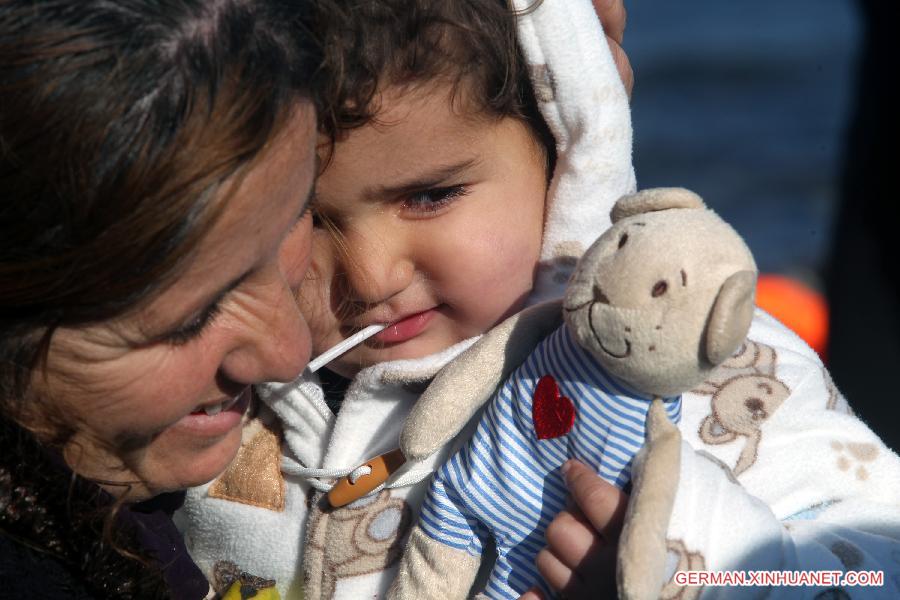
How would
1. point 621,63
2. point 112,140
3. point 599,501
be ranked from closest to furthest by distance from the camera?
point 112,140
point 599,501
point 621,63

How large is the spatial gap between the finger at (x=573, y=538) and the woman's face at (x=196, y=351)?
0.46m

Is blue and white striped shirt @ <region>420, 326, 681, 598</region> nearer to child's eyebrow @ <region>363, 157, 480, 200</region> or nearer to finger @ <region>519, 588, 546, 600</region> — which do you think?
finger @ <region>519, 588, 546, 600</region>

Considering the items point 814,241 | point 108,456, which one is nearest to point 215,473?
point 108,456

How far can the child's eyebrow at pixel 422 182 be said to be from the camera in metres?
1.71

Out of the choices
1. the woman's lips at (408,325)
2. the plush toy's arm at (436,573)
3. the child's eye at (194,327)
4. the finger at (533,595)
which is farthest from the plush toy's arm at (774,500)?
the child's eye at (194,327)

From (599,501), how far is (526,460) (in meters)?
0.17

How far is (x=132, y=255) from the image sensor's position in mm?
1226

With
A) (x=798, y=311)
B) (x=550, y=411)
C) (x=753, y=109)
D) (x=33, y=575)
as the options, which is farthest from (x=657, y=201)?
(x=753, y=109)

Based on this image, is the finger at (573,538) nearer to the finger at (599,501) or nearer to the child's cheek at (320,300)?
the finger at (599,501)

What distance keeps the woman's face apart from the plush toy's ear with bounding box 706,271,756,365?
1.89 ft

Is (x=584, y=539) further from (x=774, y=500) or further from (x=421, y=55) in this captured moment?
(x=421, y=55)

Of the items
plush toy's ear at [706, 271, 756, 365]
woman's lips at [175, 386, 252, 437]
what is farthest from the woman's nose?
plush toy's ear at [706, 271, 756, 365]

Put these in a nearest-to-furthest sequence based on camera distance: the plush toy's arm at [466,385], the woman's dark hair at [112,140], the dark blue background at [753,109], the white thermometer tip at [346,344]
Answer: the woman's dark hair at [112,140], the plush toy's arm at [466,385], the white thermometer tip at [346,344], the dark blue background at [753,109]

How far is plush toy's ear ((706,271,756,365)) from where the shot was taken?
1.31 metres
